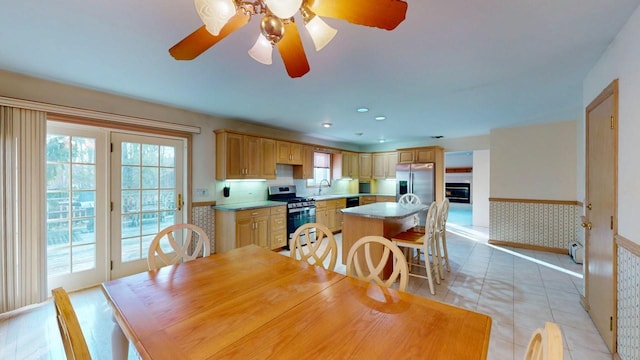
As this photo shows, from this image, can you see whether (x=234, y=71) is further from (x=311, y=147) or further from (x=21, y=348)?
(x=311, y=147)

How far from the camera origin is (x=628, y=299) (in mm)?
1654

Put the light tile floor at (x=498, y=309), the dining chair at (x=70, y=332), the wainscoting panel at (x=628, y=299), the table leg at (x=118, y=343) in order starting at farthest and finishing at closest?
the light tile floor at (x=498, y=309) → the wainscoting panel at (x=628, y=299) → the table leg at (x=118, y=343) → the dining chair at (x=70, y=332)

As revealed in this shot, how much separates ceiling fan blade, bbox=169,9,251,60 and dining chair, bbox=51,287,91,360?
1.15 meters

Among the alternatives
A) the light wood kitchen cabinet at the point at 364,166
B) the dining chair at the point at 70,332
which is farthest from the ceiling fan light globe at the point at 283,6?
the light wood kitchen cabinet at the point at 364,166

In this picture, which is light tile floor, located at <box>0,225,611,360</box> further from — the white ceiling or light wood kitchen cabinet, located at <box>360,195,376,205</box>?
light wood kitchen cabinet, located at <box>360,195,376,205</box>

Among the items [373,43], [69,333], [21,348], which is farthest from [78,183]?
[373,43]

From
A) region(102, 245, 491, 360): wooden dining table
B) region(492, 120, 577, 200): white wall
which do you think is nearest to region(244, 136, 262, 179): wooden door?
region(102, 245, 491, 360): wooden dining table

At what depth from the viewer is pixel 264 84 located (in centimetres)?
273

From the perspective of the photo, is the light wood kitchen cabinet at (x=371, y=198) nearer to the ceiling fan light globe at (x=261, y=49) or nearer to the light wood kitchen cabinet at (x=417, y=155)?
the light wood kitchen cabinet at (x=417, y=155)

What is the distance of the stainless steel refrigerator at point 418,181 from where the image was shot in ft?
19.0

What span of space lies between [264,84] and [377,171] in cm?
480

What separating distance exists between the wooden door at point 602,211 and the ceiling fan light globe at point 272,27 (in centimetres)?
235

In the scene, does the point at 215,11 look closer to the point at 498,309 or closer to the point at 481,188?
the point at 498,309

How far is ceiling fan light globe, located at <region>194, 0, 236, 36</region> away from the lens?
3.35 ft
